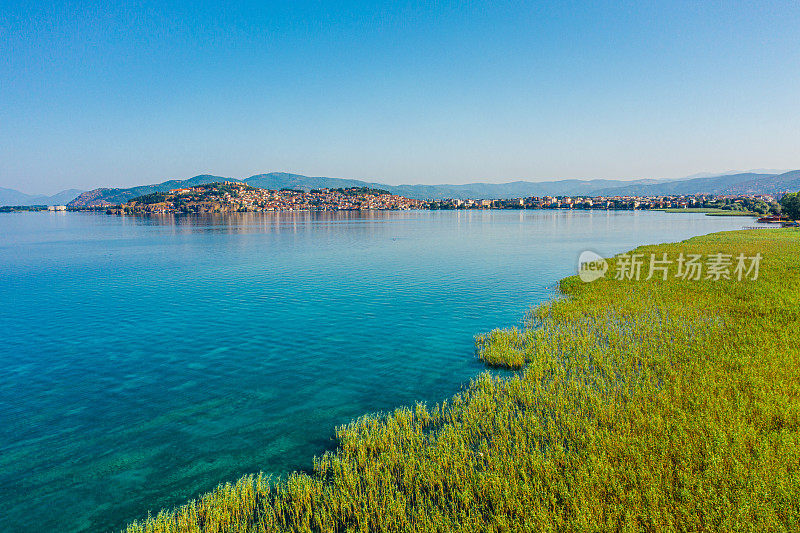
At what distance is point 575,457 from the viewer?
1262 centimetres

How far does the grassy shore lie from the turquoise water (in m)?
2.08

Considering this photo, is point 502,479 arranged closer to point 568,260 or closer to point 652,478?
point 652,478

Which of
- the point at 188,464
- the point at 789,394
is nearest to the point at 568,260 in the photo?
the point at 789,394

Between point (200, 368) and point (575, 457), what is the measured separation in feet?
67.3

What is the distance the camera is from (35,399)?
19844 millimetres

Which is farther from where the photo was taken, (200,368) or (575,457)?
(200,368)

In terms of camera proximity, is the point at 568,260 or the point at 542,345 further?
the point at 568,260

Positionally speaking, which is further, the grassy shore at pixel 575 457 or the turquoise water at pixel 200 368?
the turquoise water at pixel 200 368

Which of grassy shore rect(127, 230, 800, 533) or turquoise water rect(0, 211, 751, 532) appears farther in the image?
turquoise water rect(0, 211, 751, 532)

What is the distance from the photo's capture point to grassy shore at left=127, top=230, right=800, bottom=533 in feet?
33.6

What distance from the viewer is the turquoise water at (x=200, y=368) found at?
14.1m

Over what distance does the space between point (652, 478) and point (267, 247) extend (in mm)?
84923

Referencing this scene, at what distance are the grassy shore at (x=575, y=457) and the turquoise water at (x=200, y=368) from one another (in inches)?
81.9

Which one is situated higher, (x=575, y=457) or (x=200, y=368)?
(x=575, y=457)
